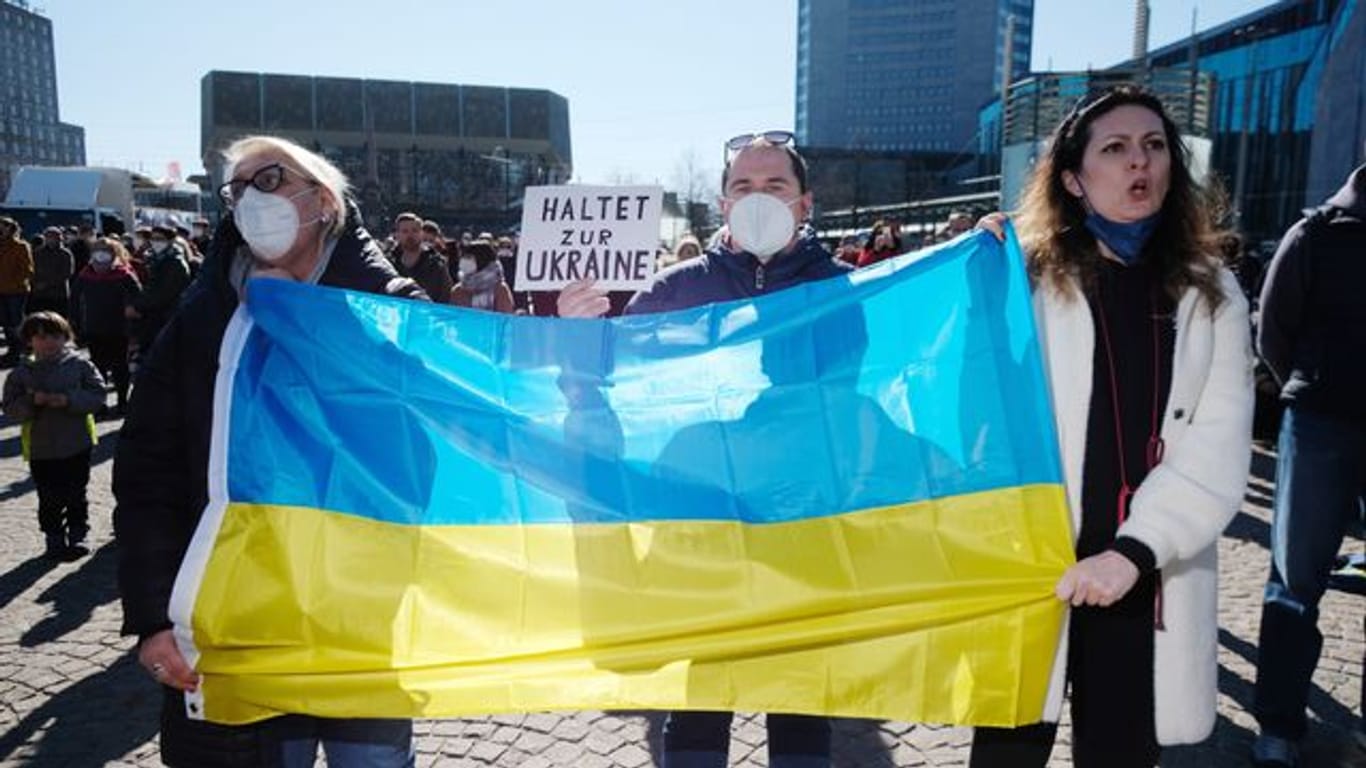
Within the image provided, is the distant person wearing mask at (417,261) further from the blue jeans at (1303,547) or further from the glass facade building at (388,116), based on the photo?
the glass facade building at (388,116)

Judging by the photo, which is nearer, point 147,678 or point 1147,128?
point 1147,128

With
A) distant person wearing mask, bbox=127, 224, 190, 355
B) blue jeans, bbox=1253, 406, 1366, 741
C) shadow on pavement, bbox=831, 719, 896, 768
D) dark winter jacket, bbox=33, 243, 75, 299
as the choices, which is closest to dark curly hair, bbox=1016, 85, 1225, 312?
blue jeans, bbox=1253, 406, 1366, 741

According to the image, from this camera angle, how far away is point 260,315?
7.29 ft

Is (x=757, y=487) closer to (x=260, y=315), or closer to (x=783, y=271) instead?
(x=783, y=271)

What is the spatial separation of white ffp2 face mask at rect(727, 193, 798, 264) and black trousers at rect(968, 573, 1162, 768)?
1.26 meters

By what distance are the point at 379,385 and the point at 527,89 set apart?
262 feet

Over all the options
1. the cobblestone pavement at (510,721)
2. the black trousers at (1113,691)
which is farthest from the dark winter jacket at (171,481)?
the black trousers at (1113,691)

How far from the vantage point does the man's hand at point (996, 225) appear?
2312 mm

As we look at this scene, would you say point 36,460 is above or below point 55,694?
above

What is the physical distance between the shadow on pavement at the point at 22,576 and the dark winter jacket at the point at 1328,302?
6300mm

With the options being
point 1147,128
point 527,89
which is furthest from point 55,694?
point 527,89

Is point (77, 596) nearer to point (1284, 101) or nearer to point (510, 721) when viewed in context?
point (510, 721)

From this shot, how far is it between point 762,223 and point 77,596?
187 inches

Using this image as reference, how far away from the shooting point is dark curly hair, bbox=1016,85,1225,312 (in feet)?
7.11
